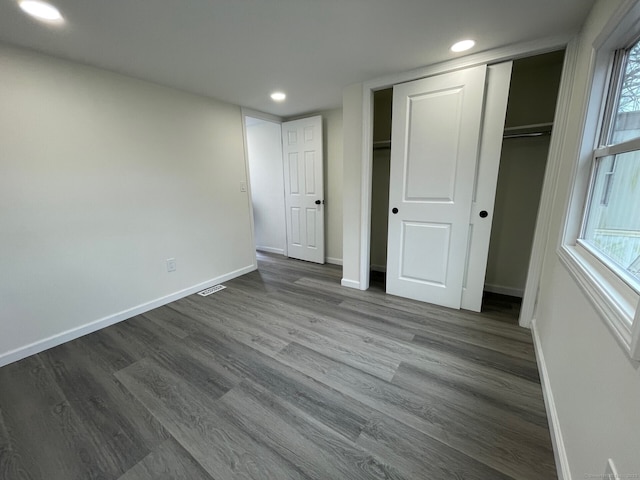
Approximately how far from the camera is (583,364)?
1004 mm

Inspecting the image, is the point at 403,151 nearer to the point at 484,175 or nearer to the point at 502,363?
the point at 484,175

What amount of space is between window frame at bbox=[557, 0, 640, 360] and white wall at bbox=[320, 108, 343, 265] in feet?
8.07

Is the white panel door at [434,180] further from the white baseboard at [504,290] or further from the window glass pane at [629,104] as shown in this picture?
the window glass pane at [629,104]

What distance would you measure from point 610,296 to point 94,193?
3146mm

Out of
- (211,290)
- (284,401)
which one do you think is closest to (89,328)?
(211,290)

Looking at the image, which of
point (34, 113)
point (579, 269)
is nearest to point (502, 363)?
point (579, 269)

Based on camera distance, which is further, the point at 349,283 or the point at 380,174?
the point at 380,174

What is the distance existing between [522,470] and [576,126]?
71.2 inches

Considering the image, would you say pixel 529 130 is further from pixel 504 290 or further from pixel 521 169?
pixel 504 290

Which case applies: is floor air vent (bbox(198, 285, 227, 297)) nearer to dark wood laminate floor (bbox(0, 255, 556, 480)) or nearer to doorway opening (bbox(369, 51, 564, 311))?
dark wood laminate floor (bbox(0, 255, 556, 480))

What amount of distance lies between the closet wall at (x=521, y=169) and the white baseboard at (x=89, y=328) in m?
3.23

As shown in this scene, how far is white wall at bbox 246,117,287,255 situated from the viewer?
3999 mm

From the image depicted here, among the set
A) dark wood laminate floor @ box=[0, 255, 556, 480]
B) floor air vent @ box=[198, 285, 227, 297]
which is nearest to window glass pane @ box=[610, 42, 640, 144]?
dark wood laminate floor @ box=[0, 255, 556, 480]

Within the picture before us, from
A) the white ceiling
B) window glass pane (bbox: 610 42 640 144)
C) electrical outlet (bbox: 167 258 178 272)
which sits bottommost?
electrical outlet (bbox: 167 258 178 272)
